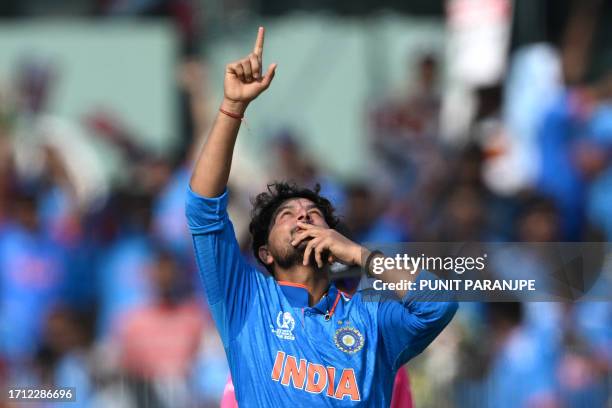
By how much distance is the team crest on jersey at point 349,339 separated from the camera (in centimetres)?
502

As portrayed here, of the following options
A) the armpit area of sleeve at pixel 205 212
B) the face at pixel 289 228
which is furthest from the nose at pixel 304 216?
the armpit area of sleeve at pixel 205 212

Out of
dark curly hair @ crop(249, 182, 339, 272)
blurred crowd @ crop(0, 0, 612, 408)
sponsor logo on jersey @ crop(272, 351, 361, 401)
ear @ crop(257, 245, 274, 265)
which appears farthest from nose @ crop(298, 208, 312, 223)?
blurred crowd @ crop(0, 0, 612, 408)

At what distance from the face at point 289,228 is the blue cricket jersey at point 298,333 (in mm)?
135

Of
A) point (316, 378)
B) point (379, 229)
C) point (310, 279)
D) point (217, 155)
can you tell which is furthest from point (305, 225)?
point (379, 229)

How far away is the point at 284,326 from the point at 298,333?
63 mm

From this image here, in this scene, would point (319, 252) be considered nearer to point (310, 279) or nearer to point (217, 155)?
point (310, 279)

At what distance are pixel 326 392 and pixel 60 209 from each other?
18.8 ft

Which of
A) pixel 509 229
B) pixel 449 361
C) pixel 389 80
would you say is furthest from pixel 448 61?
pixel 449 361

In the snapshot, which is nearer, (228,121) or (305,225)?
(228,121)

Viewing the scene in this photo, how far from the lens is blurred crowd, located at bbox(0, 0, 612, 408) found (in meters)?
7.96

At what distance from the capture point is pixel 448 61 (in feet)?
37.3

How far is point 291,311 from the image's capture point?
16.9 feet

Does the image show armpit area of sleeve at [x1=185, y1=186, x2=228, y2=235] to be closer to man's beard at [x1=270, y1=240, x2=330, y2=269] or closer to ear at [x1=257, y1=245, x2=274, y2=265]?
man's beard at [x1=270, y1=240, x2=330, y2=269]

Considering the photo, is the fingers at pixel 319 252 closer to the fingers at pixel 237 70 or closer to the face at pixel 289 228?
the face at pixel 289 228
